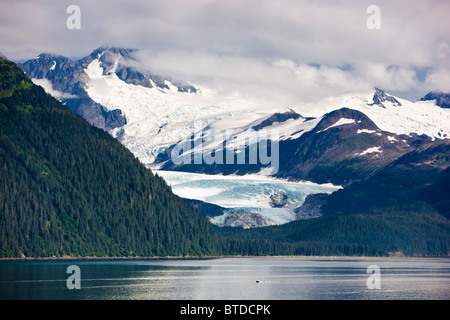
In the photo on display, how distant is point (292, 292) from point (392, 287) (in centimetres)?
2807

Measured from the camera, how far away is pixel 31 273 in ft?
641

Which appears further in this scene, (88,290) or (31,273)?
(31,273)
